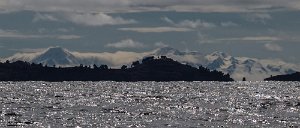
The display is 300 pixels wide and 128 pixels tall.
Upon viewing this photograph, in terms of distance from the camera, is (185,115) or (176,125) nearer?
(176,125)

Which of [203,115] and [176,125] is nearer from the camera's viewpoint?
[176,125]

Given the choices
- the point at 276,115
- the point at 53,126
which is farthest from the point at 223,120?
the point at 53,126

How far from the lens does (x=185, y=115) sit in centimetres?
11762

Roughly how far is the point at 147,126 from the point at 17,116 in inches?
1082

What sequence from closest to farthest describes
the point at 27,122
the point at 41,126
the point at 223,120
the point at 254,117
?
the point at 41,126, the point at 27,122, the point at 223,120, the point at 254,117

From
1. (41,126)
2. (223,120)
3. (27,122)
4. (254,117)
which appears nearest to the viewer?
(41,126)

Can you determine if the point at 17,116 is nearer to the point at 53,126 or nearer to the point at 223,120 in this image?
the point at 53,126

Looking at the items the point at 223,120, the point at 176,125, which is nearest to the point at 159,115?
the point at 223,120

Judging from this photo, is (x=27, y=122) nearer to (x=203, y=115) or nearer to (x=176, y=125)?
(x=176, y=125)

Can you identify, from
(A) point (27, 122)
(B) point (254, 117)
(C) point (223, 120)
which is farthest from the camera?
(B) point (254, 117)

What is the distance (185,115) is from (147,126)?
24808mm

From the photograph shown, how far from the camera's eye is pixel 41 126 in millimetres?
91000

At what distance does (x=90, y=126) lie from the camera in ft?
306

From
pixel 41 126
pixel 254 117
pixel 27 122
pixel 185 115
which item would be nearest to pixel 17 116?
pixel 27 122
